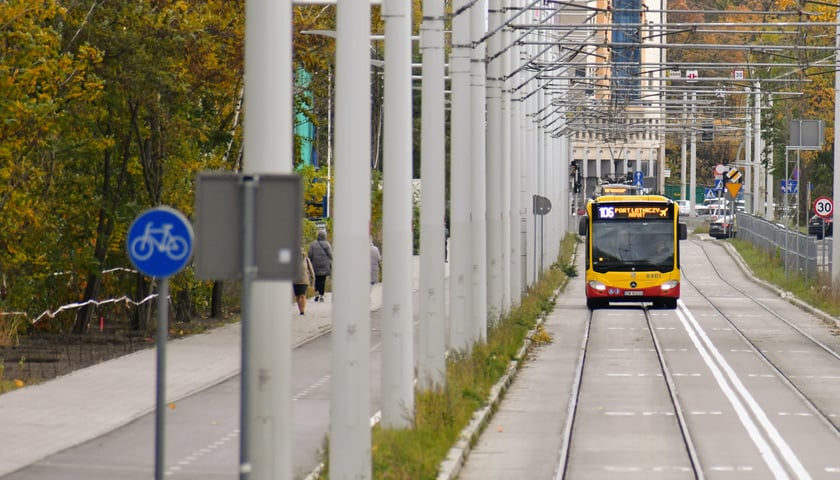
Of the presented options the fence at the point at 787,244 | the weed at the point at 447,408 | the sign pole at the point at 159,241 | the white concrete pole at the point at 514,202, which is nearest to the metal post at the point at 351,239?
the weed at the point at 447,408

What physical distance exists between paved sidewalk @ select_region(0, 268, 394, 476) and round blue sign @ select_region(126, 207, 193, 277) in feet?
17.0

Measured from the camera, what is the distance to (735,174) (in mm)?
76750

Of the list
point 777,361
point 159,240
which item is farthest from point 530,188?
point 159,240

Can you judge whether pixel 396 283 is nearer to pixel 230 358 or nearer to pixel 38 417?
pixel 38 417

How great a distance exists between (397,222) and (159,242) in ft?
20.2

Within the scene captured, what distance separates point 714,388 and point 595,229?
770 inches

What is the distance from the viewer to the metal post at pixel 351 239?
12898 mm

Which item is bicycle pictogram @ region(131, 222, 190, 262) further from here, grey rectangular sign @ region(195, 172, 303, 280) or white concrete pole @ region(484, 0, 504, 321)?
white concrete pole @ region(484, 0, 504, 321)

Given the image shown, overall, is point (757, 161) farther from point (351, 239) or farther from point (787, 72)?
point (351, 239)

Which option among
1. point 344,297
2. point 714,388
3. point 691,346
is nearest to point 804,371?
point 714,388

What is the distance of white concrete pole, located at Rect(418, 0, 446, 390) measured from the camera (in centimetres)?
1952

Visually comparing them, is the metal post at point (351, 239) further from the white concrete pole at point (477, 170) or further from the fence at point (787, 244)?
the fence at point (787, 244)

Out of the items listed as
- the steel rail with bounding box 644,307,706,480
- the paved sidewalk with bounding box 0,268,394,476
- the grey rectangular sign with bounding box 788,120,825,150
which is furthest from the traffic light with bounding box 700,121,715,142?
the paved sidewalk with bounding box 0,268,394,476

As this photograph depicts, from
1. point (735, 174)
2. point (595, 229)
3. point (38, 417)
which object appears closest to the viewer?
point (38, 417)
